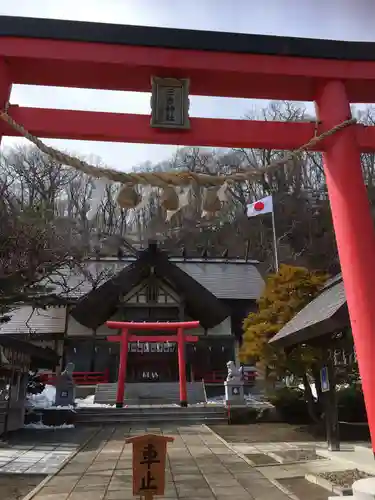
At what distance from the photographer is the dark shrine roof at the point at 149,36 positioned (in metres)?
3.41

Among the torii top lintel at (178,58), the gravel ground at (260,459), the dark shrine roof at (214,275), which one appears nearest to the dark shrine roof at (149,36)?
the torii top lintel at (178,58)

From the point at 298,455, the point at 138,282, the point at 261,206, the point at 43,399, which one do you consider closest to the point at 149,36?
the point at 298,455

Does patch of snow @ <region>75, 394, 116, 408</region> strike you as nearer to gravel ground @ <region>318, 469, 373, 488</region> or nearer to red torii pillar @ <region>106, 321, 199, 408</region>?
red torii pillar @ <region>106, 321, 199, 408</region>

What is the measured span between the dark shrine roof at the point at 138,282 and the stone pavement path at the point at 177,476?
1221 cm

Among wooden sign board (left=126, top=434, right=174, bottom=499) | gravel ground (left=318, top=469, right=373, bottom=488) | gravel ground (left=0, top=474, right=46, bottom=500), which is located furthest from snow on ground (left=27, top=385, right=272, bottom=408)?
wooden sign board (left=126, top=434, right=174, bottom=499)

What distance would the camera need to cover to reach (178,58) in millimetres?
3518

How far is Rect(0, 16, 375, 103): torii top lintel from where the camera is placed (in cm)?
343

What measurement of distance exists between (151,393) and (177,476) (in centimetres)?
1424

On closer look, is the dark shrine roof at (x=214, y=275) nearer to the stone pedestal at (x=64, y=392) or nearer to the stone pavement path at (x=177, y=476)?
the stone pedestal at (x=64, y=392)

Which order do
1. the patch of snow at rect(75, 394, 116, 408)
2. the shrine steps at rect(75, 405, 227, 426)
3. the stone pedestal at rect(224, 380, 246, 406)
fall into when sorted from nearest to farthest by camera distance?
the shrine steps at rect(75, 405, 227, 426) → the stone pedestal at rect(224, 380, 246, 406) → the patch of snow at rect(75, 394, 116, 408)

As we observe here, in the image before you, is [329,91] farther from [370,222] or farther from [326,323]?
[326,323]

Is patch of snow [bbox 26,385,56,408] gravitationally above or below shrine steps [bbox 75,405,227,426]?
above

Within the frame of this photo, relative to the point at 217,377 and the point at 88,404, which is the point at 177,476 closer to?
the point at 88,404

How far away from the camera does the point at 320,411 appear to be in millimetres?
11609
